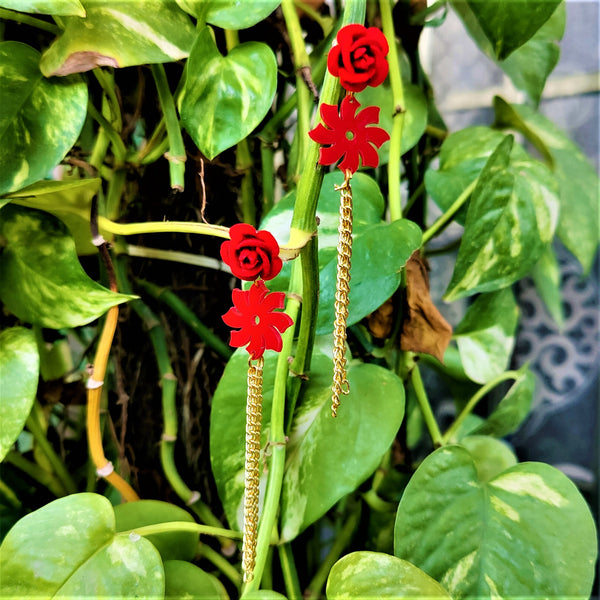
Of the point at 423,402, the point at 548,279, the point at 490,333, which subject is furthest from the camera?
the point at 548,279

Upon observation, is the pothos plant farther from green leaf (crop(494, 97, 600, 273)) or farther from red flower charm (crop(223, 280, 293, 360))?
green leaf (crop(494, 97, 600, 273))

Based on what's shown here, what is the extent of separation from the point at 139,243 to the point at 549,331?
63 cm

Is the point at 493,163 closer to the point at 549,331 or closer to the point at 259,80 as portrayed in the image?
the point at 259,80

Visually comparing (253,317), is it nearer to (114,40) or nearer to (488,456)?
(114,40)

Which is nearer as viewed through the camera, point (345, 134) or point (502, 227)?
point (345, 134)

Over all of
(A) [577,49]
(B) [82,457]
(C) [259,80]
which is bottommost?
(B) [82,457]

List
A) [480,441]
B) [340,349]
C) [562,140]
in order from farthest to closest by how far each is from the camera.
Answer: [562,140] < [480,441] < [340,349]

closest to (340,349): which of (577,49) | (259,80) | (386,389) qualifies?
(386,389)

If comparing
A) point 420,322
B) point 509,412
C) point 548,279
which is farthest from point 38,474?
point 548,279

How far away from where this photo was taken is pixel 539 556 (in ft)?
1.12

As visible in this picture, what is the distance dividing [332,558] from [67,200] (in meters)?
0.38

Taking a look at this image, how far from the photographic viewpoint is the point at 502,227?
0.43 m

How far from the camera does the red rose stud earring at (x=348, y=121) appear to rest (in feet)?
0.83

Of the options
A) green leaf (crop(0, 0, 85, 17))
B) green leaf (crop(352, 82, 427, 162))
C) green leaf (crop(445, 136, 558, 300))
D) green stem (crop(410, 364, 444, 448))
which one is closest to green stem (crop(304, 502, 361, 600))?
green stem (crop(410, 364, 444, 448))
